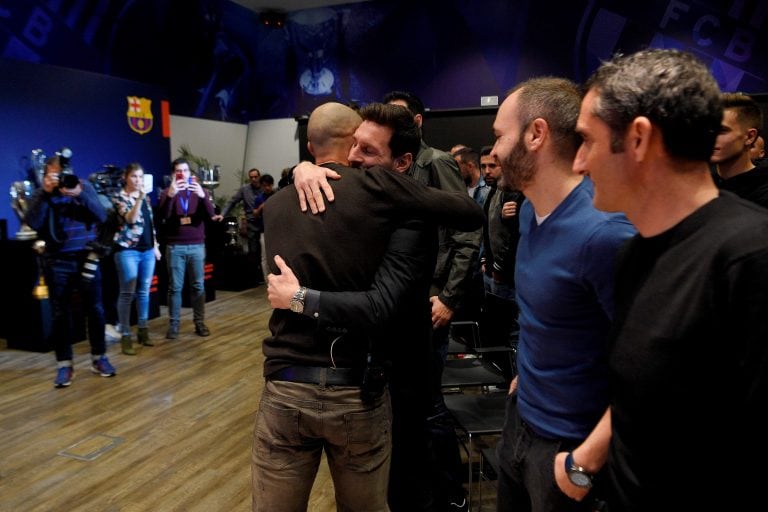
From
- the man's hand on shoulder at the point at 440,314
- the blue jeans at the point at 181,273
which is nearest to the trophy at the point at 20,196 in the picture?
the blue jeans at the point at 181,273

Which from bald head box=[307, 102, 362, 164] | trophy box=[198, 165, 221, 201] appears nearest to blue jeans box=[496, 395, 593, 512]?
bald head box=[307, 102, 362, 164]

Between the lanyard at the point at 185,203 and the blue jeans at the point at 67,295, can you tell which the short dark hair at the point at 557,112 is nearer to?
the blue jeans at the point at 67,295

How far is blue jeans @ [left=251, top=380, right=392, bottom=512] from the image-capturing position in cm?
150

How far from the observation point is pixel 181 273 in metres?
5.48

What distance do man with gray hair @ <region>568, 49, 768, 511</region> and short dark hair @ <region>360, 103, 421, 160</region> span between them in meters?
0.86

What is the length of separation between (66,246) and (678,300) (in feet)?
14.3

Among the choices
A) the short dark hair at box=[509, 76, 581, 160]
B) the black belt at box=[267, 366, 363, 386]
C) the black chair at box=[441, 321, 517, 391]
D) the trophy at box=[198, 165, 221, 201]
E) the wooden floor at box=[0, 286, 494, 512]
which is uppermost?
the short dark hair at box=[509, 76, 581, 160]

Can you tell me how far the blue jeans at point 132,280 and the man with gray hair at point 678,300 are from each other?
4794mm

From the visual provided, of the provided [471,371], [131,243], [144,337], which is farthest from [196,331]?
[471,371]

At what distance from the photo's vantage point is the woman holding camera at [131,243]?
4945mm

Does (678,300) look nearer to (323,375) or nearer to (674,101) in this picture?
(674,101)

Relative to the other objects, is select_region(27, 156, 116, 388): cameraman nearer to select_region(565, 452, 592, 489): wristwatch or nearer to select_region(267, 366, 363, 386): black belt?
select_region(267, 366, 363, 386): black belt

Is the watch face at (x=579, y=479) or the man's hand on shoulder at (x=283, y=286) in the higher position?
the man's hand on shoulder at (x=283, y=286)

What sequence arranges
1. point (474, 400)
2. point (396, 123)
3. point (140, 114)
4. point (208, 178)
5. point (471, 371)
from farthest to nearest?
point (208, 178) → point (140, 114) → point (471, 371) → point (474, 400) → point (396, 123)
